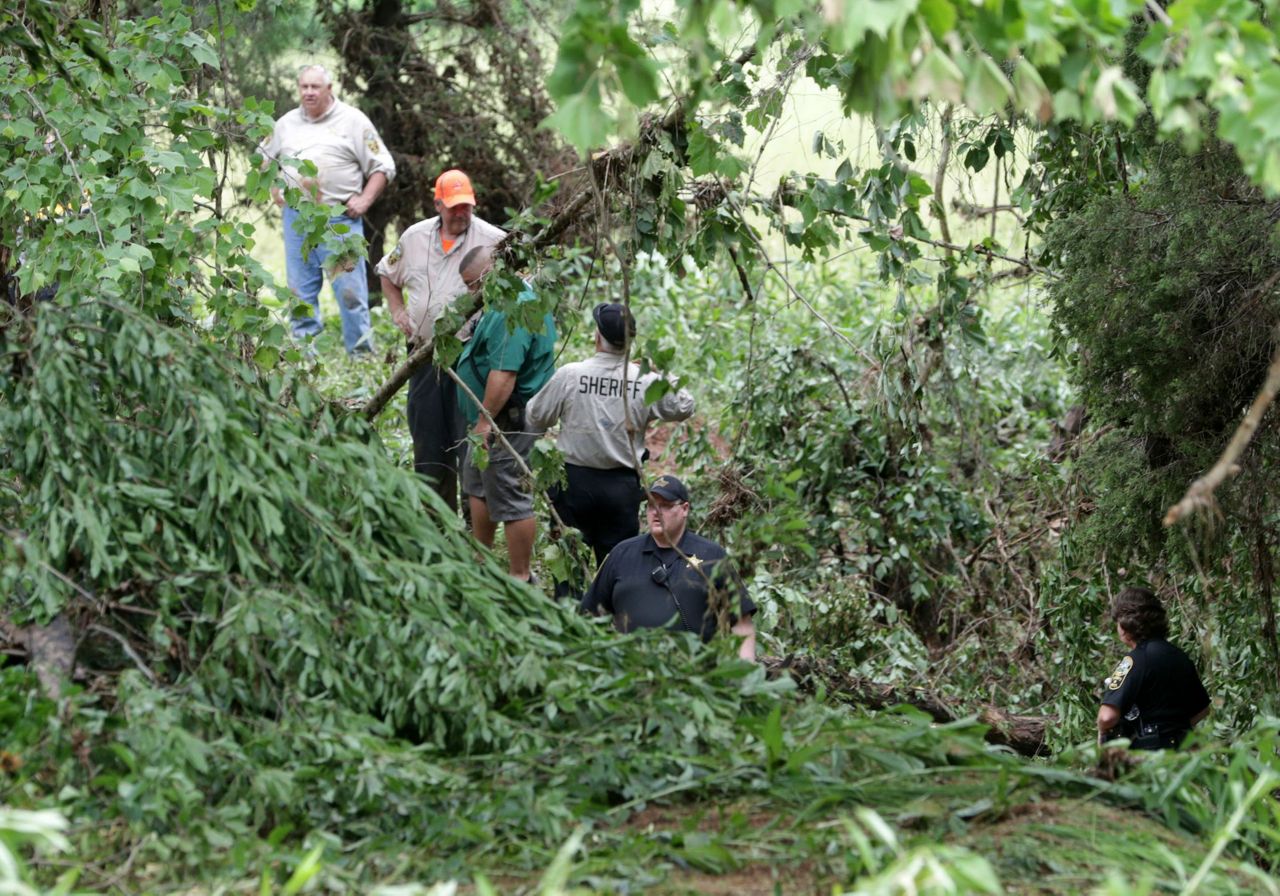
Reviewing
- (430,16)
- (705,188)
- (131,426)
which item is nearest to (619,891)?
(131,426)

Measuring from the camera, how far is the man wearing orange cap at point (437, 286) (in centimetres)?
708

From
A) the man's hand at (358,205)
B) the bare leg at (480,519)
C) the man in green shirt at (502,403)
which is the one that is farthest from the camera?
the man's hand at (358,205)

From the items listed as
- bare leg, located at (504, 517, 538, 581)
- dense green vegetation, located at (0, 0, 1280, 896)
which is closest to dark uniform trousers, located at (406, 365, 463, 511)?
bare leg, located at (504, 517, 538, 581)

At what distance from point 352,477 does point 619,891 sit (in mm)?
1467

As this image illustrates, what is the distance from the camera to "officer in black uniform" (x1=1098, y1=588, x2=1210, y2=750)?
575 cm

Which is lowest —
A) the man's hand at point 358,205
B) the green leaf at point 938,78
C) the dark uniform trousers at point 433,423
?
the dark uniform trousers at point 433,423

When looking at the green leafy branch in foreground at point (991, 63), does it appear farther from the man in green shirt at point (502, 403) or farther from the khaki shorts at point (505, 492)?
the khaki shorts at point (505, 492)

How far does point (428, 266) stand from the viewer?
7176mm

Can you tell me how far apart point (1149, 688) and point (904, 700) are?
91cm

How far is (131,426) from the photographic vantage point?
13.5 ft

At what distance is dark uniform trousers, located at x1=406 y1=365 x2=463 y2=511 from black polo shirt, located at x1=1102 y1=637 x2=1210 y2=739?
3.08m

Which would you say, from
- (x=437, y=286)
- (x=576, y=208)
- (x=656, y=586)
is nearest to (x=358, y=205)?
(x=437, y=286)

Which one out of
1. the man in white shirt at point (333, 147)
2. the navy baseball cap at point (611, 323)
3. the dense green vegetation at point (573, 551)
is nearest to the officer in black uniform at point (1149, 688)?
the dense green vegetation at point (573, 551)

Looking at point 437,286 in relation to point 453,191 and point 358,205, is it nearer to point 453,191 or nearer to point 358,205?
point 453,191
